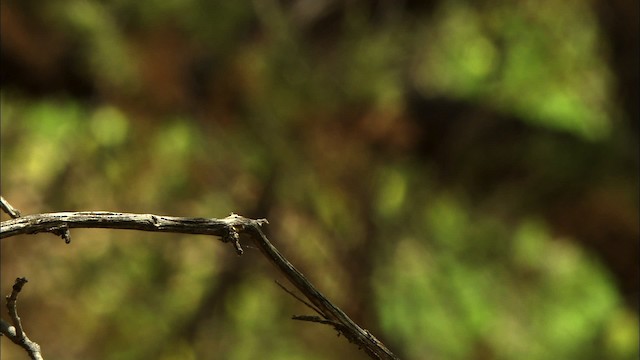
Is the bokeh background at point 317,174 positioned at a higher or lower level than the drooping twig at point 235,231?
higher

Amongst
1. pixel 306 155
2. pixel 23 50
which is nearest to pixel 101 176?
pixel 23 50

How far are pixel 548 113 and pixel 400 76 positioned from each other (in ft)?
1.04

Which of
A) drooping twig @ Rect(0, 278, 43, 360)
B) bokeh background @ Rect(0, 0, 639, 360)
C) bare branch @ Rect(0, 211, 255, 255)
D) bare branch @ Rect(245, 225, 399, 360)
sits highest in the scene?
bokeh background @ Rect(0, 0, 639, 360)

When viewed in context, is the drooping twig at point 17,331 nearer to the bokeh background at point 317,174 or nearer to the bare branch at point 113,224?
the bare branch at point 113,224

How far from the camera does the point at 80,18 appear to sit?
5.21 ft

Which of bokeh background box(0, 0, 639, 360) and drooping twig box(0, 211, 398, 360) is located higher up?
bokeh background box(0, 0, 639, 360)

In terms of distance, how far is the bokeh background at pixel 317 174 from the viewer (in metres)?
1.55

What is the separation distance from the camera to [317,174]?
1535 millimetres

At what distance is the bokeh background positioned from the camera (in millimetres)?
1547

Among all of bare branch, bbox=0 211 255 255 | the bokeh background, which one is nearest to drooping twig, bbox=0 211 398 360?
bare branch, bbox=0 211 255 255

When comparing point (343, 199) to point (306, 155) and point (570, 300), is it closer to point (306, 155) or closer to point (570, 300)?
point (306, 155)

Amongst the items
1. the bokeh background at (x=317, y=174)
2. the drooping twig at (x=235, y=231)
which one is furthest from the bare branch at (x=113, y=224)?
the bokeh background at (x=317, y=174)

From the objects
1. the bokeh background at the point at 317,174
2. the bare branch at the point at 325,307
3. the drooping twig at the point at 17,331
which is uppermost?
the bokeh background at the point at 317,174

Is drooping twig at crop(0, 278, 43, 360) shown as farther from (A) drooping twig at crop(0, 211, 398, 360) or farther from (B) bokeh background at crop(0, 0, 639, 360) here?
(B) bokeh background at crop(0, 0, 639, 360)
